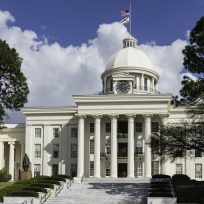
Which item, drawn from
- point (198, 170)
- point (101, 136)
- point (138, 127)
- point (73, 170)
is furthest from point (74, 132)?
point (198, 170)

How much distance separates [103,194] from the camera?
4688 centimetres

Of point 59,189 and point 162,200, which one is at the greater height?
point 162,200

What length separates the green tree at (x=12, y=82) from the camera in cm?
4572

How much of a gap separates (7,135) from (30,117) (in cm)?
A: 604

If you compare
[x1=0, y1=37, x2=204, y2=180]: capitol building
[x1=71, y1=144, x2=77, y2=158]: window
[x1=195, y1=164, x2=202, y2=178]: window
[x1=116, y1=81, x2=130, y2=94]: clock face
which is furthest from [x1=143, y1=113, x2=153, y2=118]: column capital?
[x1=71, y1=144, x2=77, y2=158]: window

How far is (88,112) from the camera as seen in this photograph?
70.7m

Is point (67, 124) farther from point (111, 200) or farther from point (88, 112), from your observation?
point (111, 200)

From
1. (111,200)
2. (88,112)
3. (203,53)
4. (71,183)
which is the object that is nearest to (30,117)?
(88,112)

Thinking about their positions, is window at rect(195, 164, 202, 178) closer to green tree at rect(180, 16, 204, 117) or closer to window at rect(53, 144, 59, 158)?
window at rect(53, 144, 59, 158)

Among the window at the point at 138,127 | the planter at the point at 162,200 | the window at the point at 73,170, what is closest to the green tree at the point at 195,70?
the planter at the point at 162,200

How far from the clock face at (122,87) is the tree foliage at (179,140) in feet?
111

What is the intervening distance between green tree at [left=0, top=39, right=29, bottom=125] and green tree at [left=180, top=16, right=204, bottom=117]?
15.2m

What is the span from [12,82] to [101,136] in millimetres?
28094

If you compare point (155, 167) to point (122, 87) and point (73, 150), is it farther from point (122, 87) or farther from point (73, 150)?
point (122, 87)
